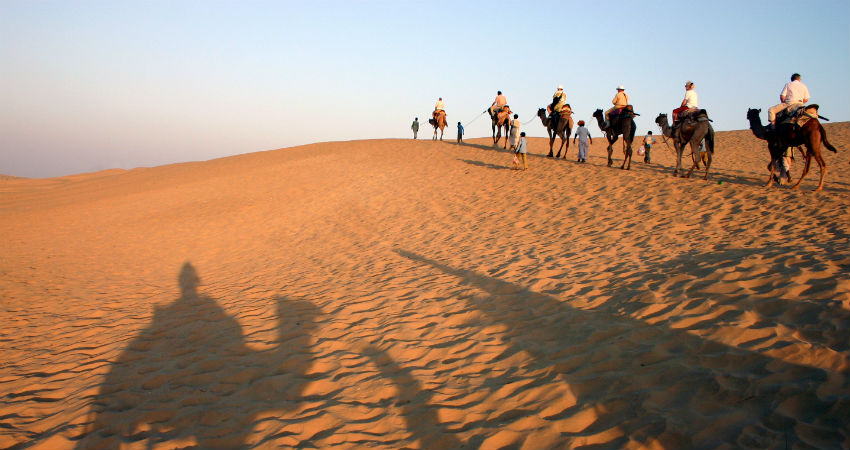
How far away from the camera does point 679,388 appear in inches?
128

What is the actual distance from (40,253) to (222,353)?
10.7 metres

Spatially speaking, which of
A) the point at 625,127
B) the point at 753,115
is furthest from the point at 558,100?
the point at 753,115

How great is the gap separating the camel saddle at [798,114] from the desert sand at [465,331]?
5.28 feet

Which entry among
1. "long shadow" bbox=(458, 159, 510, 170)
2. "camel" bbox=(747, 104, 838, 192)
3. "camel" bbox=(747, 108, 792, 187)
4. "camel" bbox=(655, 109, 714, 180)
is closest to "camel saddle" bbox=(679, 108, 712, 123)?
"camel" bbox=(655, 109, 714, 180)

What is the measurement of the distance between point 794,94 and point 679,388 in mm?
10580

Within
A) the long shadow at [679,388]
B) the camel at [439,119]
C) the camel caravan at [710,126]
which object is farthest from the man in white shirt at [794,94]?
the camel at [439,119]

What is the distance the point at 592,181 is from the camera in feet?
46.4

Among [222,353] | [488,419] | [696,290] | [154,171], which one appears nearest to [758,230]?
[696,290]

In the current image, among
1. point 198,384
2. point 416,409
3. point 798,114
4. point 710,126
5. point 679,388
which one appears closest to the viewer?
point 679,388

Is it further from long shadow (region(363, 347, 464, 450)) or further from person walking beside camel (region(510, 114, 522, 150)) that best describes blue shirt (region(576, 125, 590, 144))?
long shadow (region(363, 347, 464, 450))

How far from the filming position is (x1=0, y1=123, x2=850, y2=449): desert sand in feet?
10.3

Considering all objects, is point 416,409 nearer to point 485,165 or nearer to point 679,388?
point 679,388

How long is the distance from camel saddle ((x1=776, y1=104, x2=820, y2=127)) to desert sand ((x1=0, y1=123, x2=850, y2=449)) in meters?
1.61

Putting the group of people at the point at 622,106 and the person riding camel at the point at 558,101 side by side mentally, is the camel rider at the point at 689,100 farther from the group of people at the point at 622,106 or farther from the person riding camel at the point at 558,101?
the person riding camel at the point at 558,101
